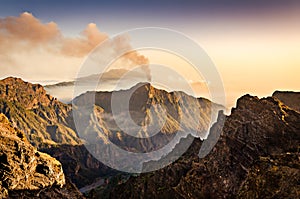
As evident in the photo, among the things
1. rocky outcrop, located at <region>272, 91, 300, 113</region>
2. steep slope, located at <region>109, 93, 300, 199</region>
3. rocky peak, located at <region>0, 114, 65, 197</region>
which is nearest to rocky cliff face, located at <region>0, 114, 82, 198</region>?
rocky peak, located at <region>0, 114, 65, 197</region>

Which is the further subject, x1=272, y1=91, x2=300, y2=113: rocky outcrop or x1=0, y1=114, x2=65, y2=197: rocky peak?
x1=272, y1=91, x2=300, y2=113: rocky outcrop

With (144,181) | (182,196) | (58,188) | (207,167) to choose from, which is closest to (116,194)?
(144,181)

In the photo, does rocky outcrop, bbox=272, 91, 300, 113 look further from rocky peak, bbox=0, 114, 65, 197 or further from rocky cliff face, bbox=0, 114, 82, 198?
rocky peak, bbox=0, 114, 65, 197

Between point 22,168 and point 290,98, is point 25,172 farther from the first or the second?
point 290,98

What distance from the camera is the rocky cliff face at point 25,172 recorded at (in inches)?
1794

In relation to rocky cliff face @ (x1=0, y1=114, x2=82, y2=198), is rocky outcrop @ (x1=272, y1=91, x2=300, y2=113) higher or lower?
higher

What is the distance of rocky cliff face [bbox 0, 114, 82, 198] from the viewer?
4556 centimetres

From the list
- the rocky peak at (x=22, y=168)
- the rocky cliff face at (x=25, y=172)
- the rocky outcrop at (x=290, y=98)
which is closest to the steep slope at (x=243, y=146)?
the rocky cliff face at (x=25, y=172)

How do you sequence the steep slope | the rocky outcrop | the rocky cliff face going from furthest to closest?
the rocky outcrop
the steep slope
the rocky cliff face

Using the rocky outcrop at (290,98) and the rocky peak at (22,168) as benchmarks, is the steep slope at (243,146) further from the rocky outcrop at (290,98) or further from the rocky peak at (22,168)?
the rocky outcrop at (290,98)

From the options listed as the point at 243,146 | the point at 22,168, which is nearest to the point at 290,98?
the point at 243,146

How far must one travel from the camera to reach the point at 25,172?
48344mm

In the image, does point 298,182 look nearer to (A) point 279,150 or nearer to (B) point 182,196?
(A) point 279,150

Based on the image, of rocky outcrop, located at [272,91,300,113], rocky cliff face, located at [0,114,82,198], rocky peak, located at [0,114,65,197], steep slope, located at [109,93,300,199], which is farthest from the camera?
rocky outcrop, located at [272,91,300,113]
